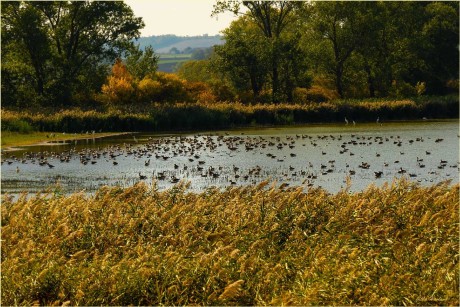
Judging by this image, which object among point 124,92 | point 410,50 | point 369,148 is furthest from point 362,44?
point 369,148

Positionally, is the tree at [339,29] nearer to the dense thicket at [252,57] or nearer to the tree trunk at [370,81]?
the dense thicket at [252,57]

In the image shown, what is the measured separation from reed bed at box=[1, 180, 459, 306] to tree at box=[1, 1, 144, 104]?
54773 mm

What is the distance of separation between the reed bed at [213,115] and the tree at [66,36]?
449 inches

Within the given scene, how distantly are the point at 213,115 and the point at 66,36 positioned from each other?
24.8 meters

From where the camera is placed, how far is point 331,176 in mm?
31312

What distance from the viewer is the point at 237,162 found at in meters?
37.7

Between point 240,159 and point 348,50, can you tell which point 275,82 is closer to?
point 348,50

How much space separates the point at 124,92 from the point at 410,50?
34.8 meters

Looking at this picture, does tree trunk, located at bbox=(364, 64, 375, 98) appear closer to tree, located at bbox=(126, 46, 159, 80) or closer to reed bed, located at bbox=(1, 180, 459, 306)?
tree, located at bbox=(126, 46, 159, 80)

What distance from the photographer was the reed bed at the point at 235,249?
45.1ft

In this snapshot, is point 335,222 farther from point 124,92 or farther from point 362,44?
point 362,44

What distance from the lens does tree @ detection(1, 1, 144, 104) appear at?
241 feet

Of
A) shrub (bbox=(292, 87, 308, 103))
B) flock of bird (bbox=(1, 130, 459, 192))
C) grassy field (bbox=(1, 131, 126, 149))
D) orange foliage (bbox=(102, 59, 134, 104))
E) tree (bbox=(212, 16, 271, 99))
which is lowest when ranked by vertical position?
flock of bird (bbox=(1, 130, 459, 192))

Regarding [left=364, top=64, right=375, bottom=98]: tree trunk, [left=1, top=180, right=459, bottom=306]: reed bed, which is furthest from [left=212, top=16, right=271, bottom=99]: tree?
[left=1, top=180, right=459, bottom=306]: reed bed
